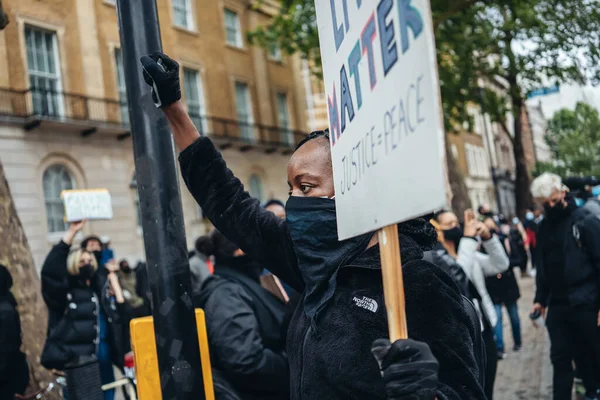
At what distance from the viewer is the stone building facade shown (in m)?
18.5

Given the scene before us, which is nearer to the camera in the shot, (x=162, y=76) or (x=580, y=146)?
(x=162, y=76)

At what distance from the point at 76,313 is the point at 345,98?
200 inches

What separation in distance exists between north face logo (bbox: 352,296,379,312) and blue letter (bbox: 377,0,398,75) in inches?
25.4

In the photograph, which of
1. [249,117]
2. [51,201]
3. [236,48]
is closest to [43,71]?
[51,201]

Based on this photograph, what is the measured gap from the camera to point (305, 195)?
7.25 feet

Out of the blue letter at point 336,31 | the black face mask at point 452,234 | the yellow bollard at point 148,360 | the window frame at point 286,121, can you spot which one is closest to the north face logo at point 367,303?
the blue letter at point 336,31

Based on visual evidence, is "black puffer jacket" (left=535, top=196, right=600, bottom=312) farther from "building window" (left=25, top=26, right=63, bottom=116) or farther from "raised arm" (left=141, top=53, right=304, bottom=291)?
"building window" (left=25, top=26, right=63, bottom=116)

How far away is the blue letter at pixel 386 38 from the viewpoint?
1.57 metres

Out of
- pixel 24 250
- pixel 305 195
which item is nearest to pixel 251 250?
pixel 305 195

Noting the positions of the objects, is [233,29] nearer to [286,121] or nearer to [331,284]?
[286,121]

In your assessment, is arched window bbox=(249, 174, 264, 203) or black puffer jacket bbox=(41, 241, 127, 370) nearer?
black puffer jacket bbox=(41, 241, 127, 370)

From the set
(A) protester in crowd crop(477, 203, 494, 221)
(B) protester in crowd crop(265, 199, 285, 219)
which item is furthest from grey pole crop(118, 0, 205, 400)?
(A) protester in crowd crop(477, 203, 494, 221)

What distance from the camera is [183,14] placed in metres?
25.1

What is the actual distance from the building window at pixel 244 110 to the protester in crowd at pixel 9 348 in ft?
72.6
